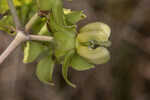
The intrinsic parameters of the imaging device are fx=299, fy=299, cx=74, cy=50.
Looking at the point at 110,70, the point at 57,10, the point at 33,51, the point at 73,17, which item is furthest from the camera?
the point at 110,70

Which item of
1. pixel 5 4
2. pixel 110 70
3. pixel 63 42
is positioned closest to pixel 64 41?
pixel 63 42

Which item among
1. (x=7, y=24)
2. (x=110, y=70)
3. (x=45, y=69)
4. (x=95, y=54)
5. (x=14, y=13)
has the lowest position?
(x=110, y=70)

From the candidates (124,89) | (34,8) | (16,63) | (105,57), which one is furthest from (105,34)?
(124,89)

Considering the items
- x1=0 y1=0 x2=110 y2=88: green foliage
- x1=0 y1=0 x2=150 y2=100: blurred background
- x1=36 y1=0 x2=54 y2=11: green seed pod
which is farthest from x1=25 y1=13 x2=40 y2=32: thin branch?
x1=0 y1=0 x2=150 y2=100: blurred background

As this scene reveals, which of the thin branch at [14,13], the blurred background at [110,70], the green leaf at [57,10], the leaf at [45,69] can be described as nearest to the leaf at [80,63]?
the leaf at [45,69]

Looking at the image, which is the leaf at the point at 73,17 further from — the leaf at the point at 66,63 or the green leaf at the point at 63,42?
the leaf at the point at 66,63

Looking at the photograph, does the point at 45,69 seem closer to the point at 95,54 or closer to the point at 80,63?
the point at 80,63

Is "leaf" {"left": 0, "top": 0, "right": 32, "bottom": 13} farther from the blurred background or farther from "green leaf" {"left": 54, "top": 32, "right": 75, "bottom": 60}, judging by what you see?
the blurred background

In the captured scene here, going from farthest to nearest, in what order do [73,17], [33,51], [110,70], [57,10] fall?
[110,70]
[33,51]
[73,17]
[57,10]
